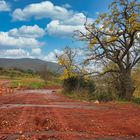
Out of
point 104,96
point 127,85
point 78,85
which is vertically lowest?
point 104,96

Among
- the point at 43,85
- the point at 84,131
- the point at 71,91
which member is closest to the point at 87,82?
the point at 71,91

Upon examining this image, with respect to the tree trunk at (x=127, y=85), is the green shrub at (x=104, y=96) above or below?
below

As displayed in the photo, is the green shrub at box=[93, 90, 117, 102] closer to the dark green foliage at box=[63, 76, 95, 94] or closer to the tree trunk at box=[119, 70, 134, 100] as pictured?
the tree trunk at box=[119, 70, 134, 100]

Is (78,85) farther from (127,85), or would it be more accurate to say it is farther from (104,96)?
(127,85)

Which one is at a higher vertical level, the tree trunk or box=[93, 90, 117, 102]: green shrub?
the tree trunk

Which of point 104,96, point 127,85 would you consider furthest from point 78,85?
point 127,85

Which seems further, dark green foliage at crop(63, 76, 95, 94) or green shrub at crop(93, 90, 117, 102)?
dark green foliage at crop(63, 76, 95, 94)

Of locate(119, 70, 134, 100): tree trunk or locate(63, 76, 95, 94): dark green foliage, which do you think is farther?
locate(63, 76, 95, 94): dark green foliage

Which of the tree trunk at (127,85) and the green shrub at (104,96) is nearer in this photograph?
the green shrub at (104,96)

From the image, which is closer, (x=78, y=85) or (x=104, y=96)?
(x=104, y=96)

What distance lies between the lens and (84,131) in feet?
42.6

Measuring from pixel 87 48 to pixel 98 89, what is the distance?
3.96 m

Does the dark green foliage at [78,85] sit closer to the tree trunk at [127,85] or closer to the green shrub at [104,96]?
the green shrub at [104,96]

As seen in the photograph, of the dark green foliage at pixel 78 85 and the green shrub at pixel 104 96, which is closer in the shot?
the green shrub at pixel 104 96
